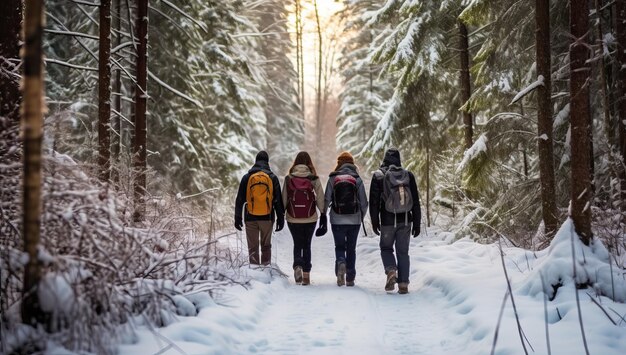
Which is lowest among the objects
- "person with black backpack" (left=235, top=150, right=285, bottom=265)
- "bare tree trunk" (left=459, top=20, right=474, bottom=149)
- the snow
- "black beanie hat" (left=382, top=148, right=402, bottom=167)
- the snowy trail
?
the snowy trail

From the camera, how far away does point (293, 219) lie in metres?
8.66

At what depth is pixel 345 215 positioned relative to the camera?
27.8 ft

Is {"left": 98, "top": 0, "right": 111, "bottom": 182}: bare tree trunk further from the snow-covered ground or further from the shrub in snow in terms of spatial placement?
the shrub in snow

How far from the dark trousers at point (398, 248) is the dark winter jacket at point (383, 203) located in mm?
113

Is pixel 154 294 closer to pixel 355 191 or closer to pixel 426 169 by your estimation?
pixel 355 191

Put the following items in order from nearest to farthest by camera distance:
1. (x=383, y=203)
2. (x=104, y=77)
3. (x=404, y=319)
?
(x=404, y=319) < (x=383, y=203) < (x=104, y=77)

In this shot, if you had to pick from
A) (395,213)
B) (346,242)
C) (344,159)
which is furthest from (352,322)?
(344,159)

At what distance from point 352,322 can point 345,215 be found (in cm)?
301

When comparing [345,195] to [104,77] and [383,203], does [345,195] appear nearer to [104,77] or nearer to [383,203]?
[383,203]

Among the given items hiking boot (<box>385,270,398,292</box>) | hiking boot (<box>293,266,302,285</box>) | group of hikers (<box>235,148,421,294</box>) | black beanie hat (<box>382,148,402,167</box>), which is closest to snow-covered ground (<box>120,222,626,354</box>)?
hiking boot (<box>385,270,398,292</box>)

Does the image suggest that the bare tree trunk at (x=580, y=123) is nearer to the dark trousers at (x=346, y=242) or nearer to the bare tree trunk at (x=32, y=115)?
the dark trousers at (x=346, y=242)

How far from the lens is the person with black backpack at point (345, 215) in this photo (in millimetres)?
8445

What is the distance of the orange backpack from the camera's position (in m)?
8.53

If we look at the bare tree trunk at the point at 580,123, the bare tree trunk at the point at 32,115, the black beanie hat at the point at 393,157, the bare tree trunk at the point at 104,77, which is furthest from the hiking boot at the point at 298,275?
the bare tree trunk at the point at 32,115
